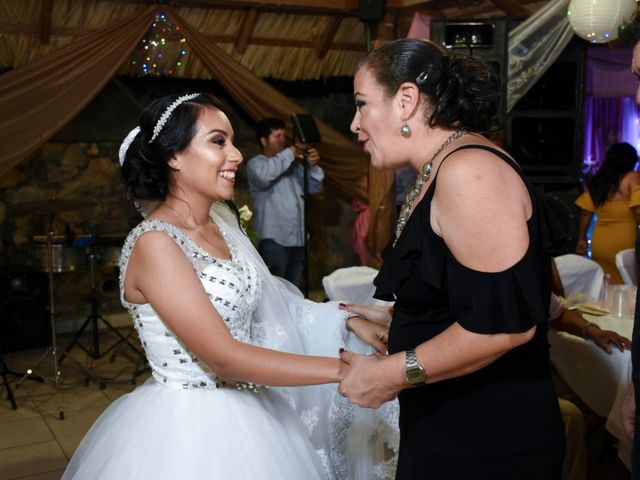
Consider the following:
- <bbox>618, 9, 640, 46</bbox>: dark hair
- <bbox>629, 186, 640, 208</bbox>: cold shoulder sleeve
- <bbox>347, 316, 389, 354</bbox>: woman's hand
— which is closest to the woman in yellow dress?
<bbox>629, 186, 640, 208</bbox>: cold shoulder sleeve

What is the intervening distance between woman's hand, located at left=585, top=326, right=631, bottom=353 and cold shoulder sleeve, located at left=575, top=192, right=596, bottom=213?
244 centimetres

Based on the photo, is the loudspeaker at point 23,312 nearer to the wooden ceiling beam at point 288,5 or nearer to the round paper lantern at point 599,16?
the wooden ceiling beam at point 288,5

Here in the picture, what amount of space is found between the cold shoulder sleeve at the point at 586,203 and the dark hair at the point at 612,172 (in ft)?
0.12

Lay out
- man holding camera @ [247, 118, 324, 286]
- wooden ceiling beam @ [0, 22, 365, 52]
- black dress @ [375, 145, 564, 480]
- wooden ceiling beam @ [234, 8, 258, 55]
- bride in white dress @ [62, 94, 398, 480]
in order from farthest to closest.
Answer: wooden ceiling beam @ [234, 8, 258, 55]
man holding camera @ [247, 118, 324, 286]
wooden ceiling beam @ [0, 22, 365, 52]
bride in white dress @ [62, 94, 398, 480]
black dress @ [375, 145, 564, 480]

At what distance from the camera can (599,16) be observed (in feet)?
12.1

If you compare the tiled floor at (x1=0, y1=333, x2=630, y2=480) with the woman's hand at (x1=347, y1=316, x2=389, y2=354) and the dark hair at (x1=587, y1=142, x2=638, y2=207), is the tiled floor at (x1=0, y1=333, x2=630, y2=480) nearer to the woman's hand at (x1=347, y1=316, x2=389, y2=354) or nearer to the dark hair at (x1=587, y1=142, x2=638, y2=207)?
the woman's hand at (x1=347, y1=316, x2=389, y2=354)

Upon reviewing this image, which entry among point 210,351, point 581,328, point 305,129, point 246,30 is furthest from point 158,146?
point 246,30

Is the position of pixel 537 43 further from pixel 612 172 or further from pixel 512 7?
pixel 612 172

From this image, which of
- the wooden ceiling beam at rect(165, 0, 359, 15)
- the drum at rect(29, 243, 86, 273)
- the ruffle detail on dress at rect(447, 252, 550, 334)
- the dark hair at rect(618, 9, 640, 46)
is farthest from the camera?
the wooden ceiling beam at rect(165, 0, 359, 15)

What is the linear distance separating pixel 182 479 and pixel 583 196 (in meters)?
4.12

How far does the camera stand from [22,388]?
4430 millimetres

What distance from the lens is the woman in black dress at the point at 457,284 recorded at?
1.17 metres

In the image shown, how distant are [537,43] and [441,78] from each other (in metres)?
3.83

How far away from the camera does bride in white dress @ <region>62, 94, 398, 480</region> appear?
159cm
